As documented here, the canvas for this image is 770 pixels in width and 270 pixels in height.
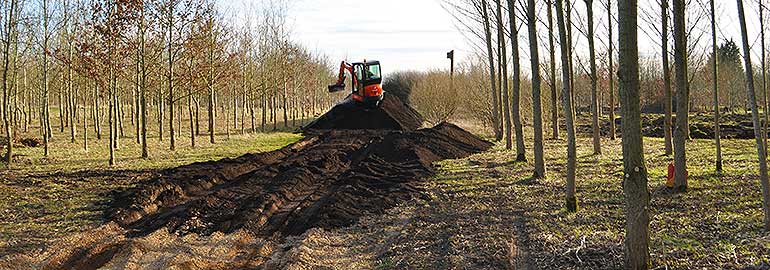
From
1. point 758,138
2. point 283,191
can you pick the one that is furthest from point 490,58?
point 758,138

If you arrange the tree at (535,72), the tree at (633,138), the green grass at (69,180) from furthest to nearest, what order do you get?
the tree at (535,72) → the green grass at (69,180) → the tree at (633,138)

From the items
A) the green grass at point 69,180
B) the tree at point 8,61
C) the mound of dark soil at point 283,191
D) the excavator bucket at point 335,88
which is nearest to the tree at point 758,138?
the mound of dark soil at point 283,191

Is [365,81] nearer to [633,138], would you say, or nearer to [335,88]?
[335,88]

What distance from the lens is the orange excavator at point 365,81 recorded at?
92.4ft

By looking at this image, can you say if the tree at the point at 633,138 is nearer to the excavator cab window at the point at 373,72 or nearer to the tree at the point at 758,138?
the tree at the point at 758,138

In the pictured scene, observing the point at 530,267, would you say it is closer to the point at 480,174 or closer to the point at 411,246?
the point at 411,246

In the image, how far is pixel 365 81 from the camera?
28.7m

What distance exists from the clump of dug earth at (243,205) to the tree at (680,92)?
13.6 feet

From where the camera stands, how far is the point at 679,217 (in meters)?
7.79

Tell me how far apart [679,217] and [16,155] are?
1695 centimetres

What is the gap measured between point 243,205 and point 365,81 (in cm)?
1931

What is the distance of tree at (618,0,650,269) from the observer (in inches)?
204

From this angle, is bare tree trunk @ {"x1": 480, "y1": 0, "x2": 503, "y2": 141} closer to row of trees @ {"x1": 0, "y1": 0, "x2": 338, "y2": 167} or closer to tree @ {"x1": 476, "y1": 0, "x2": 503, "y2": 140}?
tree @ {"x1": 476, "y1": 0, "x2": 503, "y2": 140}

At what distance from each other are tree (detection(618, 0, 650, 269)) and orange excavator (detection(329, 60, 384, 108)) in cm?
2285
